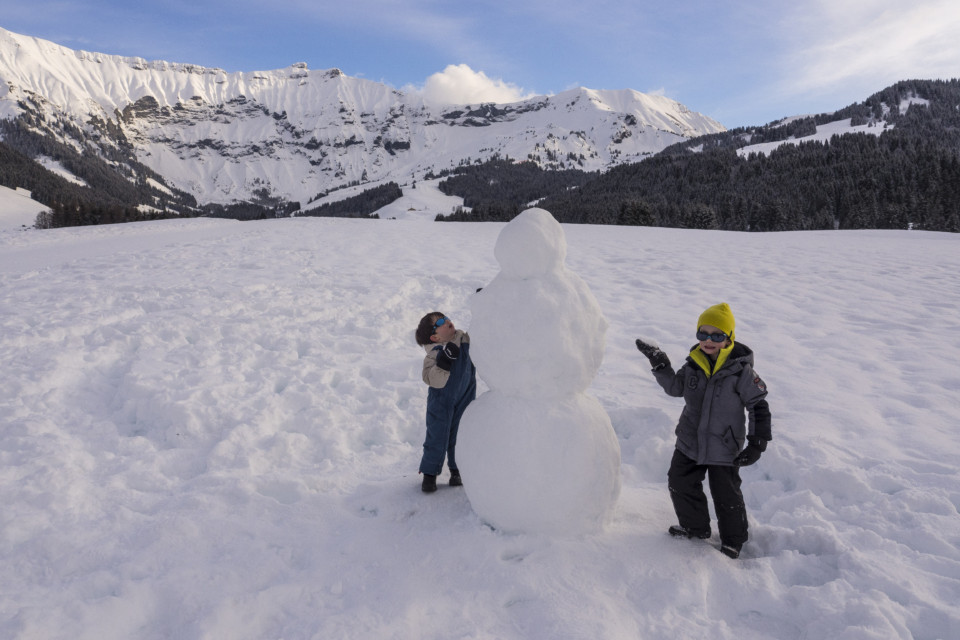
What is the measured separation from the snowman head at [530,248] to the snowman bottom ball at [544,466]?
84cm

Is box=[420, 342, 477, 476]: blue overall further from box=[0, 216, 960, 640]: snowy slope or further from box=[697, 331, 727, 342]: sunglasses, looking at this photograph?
box=[697, 331, 727, 342]: sunglasses

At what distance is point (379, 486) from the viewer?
392cm

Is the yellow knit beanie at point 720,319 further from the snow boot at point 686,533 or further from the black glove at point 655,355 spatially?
the snow boot at point 686,533

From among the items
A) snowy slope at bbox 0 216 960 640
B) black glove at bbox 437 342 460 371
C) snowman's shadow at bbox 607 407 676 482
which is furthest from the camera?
Result: snowman's shadow at bbox 607 407 676 482

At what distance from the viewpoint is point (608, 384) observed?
596 centimetres

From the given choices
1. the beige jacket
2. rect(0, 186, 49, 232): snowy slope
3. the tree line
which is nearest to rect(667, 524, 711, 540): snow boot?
the beige jacket

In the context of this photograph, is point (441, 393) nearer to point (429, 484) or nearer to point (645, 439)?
point (429, 484)

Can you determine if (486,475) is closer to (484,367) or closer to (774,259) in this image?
(484,367)

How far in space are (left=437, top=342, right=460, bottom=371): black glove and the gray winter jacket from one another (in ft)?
4.56

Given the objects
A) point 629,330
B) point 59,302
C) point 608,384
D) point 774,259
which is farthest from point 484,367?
point 774,259

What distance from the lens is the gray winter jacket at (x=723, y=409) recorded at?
9.80 feet

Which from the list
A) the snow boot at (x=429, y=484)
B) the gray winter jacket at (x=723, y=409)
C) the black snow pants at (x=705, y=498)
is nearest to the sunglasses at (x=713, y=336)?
the gray winter jacket at (x=723, y=409)

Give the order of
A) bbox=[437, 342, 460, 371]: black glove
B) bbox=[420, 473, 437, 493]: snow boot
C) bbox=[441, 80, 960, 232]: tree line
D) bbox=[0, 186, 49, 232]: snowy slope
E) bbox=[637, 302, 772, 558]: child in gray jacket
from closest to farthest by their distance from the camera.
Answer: bbox=[637, 302, 772, 558]: child in gray jacket
bbox=[437, 342, 460, 371]: black glove
bbox=[420, 473, 437, 493]: snow boot
bbox=[441, 80, 960, 232]: tree line
bbox=[0, 186, 49, 232]: snowy slope

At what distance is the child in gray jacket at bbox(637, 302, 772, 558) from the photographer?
9.89 feet
